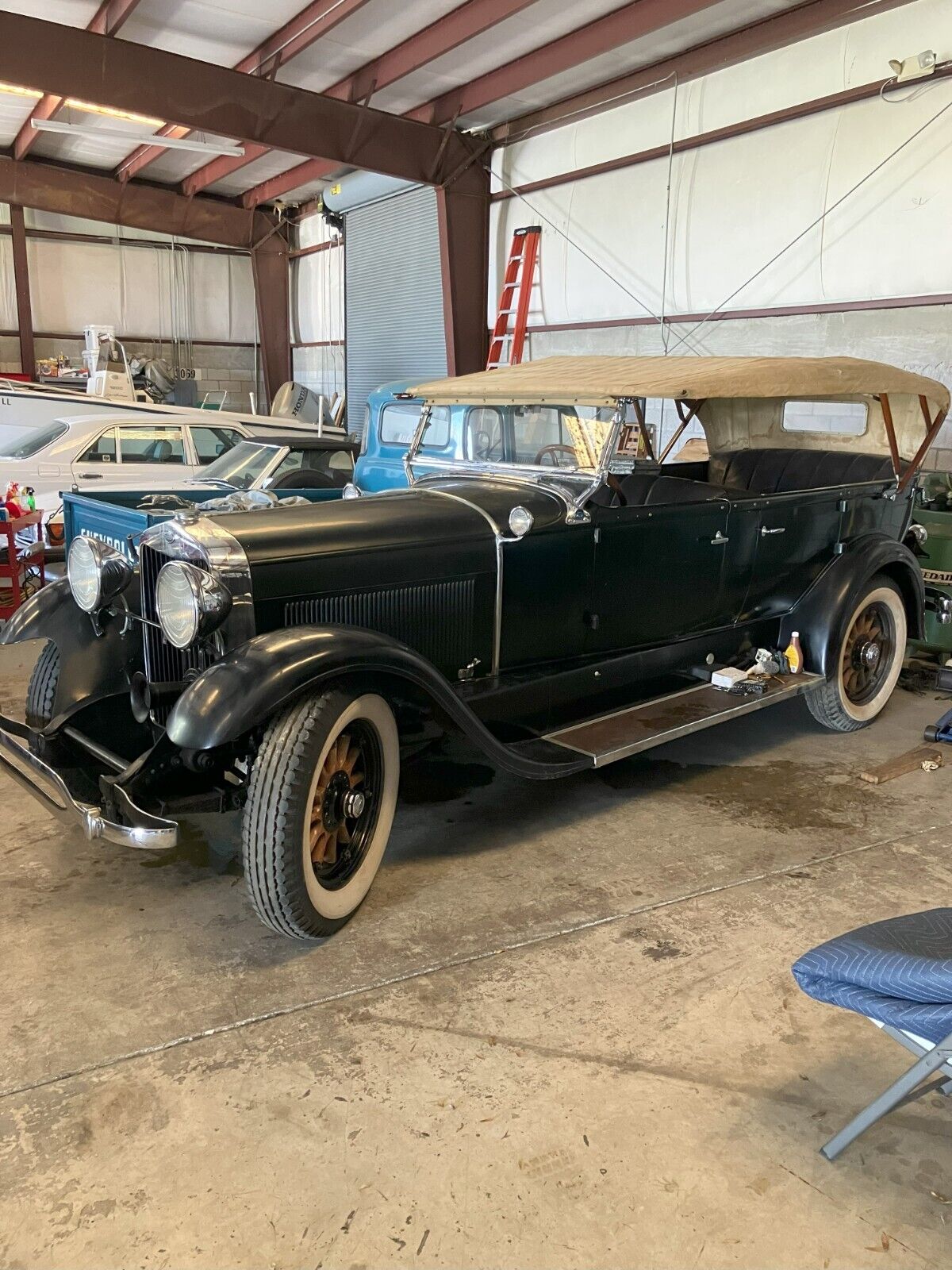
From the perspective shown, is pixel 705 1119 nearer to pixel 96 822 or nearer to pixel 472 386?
pixel 96 822

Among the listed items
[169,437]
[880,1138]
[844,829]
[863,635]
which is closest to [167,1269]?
[880,1138]

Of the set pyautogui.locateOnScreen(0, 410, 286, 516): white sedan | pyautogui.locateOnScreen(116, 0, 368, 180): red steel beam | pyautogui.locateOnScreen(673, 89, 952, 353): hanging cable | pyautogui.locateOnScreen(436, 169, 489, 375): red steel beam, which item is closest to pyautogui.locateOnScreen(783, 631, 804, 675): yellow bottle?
pyautogui.locateOnScreen(673, 89, 952, 353): hanging cable

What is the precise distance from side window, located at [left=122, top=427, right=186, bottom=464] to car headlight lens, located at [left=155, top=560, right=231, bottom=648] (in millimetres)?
6814

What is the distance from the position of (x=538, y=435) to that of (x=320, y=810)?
2.01 m

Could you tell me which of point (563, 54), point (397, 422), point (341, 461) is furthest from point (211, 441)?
point (563, 54)

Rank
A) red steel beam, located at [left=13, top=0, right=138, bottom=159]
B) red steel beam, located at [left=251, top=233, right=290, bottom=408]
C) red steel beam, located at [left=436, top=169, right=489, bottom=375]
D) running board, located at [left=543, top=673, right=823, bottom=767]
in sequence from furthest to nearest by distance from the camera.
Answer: red steel beam, located at [left=251, top=233, right=290, bottom=408] → red steel beam, located at [left=436, top=169, right=489, bottom=375] → red steel beam, located at [left=13, top=0, right=138, bottom=159] → running board, located at [left=543, top=673, right=823, bottom=767]

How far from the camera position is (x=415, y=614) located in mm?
3420

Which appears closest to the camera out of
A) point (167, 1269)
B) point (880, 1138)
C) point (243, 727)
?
point (167, 1269)

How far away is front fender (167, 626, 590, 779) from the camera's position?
2566 mm

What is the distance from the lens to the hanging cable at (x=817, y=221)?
21.5ft

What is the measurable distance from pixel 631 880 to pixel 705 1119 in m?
1.17

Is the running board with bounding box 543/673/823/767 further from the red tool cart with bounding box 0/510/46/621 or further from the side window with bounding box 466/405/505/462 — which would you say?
the red tool cart with bounding box 0/510/46/621

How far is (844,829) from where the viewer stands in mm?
3826

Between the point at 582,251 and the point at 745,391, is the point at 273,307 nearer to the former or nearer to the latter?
the point at 582,251
